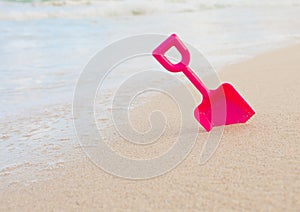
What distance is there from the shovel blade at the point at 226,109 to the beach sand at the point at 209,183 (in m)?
0.03

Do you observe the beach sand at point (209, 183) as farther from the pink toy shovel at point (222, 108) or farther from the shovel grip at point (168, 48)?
the shovel grip at point (168, 48)

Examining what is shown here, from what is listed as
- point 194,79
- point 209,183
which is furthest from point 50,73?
point 209,183

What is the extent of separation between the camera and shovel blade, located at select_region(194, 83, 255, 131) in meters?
1.49

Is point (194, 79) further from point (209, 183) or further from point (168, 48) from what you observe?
point (209, 183)

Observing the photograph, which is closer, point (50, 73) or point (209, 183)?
point (209, 183)

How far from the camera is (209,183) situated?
3.51 feet

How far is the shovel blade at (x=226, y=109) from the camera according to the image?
4.88 ft

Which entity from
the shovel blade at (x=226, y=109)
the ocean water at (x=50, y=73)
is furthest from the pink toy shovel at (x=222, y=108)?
the ocean water at (x=50, y=73)

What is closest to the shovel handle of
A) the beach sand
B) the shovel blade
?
the shovel blade

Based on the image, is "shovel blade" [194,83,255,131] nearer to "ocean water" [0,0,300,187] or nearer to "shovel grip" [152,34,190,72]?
"shovel grip" [152,34,190,72]

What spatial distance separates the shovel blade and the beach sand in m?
0.03

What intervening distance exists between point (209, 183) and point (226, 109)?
477 millimetres

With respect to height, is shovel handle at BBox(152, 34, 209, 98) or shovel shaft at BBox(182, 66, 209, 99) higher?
shovel handle at BBox(152, 34, 209, 98)

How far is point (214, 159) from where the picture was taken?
123 cm
